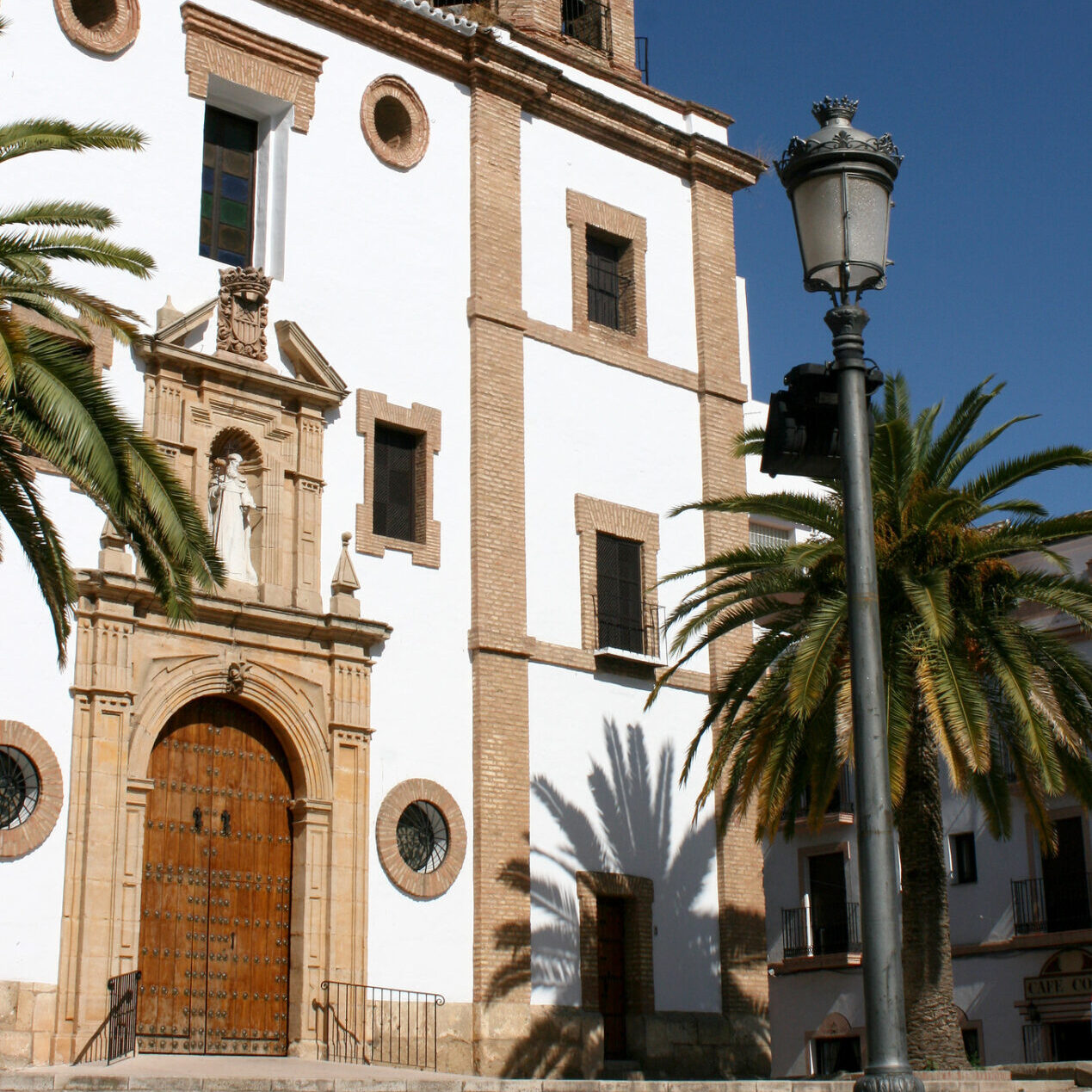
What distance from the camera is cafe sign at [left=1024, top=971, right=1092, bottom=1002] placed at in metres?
27.6

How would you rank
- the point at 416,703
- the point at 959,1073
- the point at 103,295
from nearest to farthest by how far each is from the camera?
the point at 959,1073, the point at 103,295, the point at 416,703

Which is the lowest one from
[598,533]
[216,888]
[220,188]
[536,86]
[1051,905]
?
[216,888]

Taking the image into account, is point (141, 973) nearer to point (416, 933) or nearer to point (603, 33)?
point (416, 933)

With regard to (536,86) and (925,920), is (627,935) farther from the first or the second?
(536,86)

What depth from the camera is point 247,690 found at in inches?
704

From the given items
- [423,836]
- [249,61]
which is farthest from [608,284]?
[423,836]

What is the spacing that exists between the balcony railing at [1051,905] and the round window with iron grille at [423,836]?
13645mm

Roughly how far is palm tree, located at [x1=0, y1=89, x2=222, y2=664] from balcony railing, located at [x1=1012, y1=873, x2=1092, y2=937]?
19037 millimetres

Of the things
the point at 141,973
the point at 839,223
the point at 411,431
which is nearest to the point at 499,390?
the point at 411,431

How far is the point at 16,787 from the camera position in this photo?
15953mm

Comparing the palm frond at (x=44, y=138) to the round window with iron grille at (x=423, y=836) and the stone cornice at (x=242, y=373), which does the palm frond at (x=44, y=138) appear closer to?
the stone cornice at (x=242, y=373)

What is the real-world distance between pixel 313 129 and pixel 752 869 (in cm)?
1041

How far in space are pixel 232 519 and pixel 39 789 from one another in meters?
3.51

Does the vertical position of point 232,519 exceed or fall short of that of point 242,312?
it falls short
